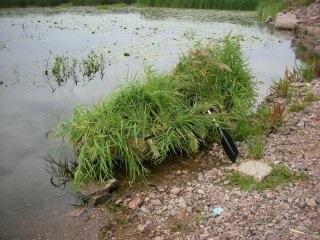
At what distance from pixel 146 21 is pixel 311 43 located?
25.8ft

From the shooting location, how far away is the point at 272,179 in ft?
14.2

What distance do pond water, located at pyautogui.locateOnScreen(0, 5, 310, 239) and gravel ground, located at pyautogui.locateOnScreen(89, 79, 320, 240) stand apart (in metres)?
0.88

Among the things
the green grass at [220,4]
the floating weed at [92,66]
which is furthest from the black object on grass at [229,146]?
the green grass at [220,4]

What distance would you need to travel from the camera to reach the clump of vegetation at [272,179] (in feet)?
13.8

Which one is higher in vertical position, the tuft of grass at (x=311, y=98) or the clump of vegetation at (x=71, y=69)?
the tuft of grass at (x=311, y=98)

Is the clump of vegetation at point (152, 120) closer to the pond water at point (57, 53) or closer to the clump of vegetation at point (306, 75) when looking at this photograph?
the pond water at point (57, 53)

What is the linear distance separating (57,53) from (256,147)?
A: 7.86 m

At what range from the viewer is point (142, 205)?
4.30 metres

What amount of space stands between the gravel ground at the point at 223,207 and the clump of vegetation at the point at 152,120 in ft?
1.47

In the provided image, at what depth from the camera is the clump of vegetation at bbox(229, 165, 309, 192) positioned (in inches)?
166

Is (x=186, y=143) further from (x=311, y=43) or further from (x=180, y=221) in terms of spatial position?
(x=311, y=43)

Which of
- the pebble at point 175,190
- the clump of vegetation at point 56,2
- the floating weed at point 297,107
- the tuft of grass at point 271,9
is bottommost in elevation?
the pebble at point 175,190

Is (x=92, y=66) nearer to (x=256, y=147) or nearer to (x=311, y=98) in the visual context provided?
(x=311, y=98)

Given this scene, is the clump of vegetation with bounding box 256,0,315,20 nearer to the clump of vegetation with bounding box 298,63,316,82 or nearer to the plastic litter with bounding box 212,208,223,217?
the clump of vegetation with bounding box 298,63,316,82
